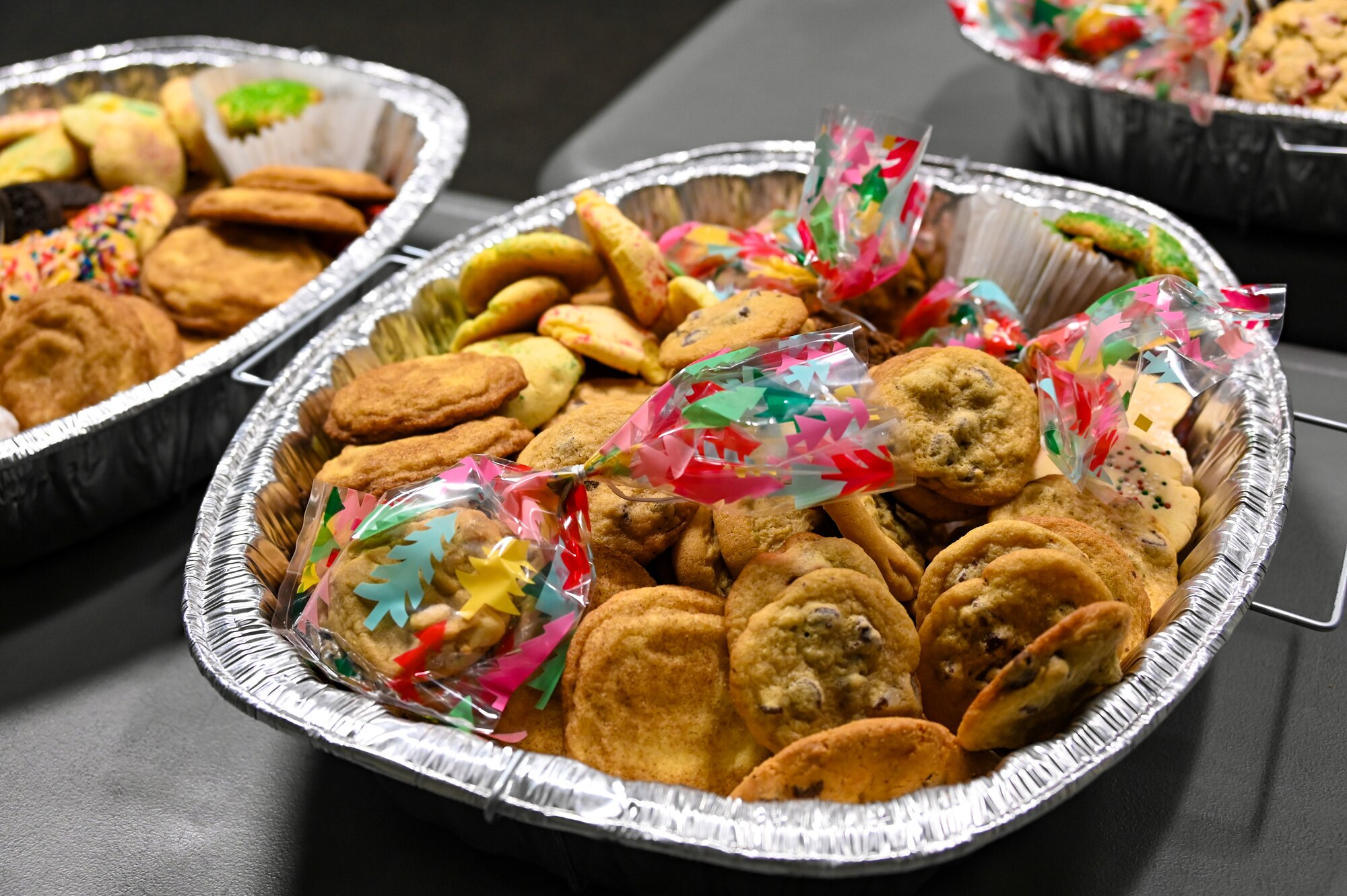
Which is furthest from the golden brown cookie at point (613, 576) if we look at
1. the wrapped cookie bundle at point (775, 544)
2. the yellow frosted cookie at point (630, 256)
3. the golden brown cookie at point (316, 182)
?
the golden brown cookie at point (316, 182)

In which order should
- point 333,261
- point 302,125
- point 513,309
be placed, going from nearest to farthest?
1. point 513,309
2. point 333,261
3. point 302,125

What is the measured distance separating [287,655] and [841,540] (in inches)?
28.5

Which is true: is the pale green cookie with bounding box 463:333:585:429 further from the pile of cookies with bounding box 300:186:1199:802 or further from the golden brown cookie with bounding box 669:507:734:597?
the golden brown cookie with bounding box 669:507:734:597

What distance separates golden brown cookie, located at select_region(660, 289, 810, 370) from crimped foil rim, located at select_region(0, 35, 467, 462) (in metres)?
0.76

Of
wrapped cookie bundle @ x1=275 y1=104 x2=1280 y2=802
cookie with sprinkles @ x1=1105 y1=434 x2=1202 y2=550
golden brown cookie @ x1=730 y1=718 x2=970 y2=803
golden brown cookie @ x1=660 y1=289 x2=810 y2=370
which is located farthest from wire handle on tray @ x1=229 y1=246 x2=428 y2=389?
cookie with sprinkles @ x1=1105 y1=434 x2=1202 y2=550

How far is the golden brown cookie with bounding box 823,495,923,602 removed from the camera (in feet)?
4.53

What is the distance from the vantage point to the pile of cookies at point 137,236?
189 centimetres

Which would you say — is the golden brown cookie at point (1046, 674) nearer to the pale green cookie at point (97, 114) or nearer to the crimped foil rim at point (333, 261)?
the crimped foil rim at point (333, 261)

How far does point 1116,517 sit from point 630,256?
0.90 metres

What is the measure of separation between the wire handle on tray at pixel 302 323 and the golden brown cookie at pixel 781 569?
0.95 meters

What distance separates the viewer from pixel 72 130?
2.48m

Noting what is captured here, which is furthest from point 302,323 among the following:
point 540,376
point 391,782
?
Result: point 391,782

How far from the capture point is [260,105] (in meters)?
2.52

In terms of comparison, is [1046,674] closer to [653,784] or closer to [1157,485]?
[653,784]
